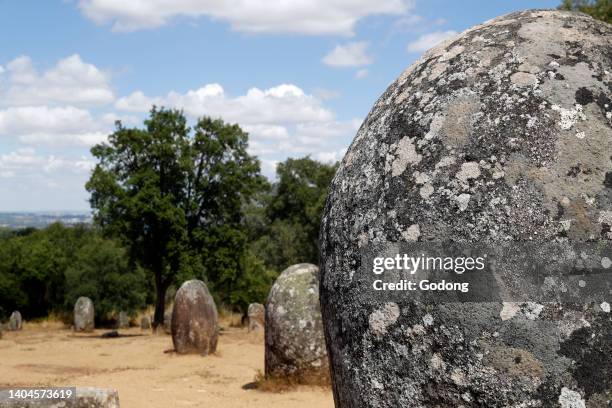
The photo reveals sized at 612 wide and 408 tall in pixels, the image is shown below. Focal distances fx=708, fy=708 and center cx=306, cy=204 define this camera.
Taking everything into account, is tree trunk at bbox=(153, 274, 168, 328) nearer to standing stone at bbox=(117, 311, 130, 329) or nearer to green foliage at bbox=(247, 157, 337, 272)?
standing stone at bbox=(117, 311, 130, 329)

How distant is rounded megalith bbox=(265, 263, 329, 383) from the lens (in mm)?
13062

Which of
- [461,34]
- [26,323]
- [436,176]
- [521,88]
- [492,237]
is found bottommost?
[26,323]

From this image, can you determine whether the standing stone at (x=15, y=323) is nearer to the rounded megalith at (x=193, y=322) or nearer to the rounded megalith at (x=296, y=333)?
the rounded megalith at (x=193, y=322)

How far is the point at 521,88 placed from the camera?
303 cm

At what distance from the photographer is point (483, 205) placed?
2828 mm

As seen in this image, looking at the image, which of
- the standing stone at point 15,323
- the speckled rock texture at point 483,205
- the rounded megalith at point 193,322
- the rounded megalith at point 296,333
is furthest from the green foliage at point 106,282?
the speckled rock texture at point 483,205

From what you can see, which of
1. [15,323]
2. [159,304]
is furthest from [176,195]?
[15,323]

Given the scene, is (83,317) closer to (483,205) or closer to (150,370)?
(150,370)

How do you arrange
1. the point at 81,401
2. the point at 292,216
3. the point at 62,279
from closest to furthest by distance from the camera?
the point at 81,401, the point at 62,279, the point at 292,216

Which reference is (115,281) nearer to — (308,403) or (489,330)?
(308,403)

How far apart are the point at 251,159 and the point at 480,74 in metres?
29.5

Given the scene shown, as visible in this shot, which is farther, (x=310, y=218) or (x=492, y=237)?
(x=310, y=218)

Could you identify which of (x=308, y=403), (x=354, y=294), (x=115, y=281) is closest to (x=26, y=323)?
(x=115, y=281)

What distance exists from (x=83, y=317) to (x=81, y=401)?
2515 centimetres
